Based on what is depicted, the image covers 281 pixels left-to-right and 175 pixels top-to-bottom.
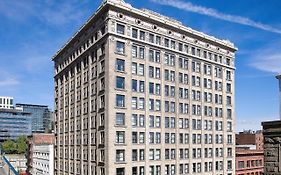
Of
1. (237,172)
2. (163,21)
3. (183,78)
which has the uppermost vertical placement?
(163,21)

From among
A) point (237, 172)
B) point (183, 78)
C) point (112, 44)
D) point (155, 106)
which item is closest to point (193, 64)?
point (183, 78)

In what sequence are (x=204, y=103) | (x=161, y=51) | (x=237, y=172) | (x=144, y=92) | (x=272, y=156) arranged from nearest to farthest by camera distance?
(x=272, y=156)
(x=144, y=92)
(x=161, y=51)
(x=204, y=103)
(x=237, y=172)

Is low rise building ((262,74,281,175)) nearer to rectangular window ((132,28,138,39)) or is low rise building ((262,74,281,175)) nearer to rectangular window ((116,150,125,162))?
rectangular window ((116,150,125,162))

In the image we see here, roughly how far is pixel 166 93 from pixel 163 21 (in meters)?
13.7

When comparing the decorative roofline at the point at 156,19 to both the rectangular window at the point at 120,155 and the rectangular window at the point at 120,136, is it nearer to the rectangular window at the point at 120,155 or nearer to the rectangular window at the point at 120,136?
the rectangular window at the point at 120,136

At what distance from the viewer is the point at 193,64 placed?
224 feet

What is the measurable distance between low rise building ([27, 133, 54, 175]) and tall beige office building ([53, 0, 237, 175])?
14295 mm

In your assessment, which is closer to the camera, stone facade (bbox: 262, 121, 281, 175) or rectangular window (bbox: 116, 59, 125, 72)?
stone facade (bbox: 262, 121, 281, 175)

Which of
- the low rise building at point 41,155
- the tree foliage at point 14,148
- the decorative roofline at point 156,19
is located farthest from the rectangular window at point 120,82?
the tree foliage at point 14,148

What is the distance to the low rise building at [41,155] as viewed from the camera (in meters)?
91.6

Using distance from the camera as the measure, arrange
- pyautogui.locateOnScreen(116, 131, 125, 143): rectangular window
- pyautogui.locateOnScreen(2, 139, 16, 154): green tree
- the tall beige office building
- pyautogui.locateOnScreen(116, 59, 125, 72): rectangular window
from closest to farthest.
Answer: pyautogui.locateOnScreen(116, 131, 125, 143): rectangular window → the tall beige office building → pyautogui.locateOnScreen(116, 59, 125, 72): rectangular window → pyautogui.locateOnScreen(2, 139, 16, 154): green tree

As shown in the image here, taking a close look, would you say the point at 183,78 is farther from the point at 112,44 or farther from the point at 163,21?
the point at 112,44

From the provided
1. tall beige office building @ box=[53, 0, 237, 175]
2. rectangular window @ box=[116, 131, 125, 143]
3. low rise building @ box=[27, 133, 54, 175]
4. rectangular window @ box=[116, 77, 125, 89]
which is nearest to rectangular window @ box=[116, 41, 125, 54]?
tall beige office building @ box=[53, 0, 237, 175]

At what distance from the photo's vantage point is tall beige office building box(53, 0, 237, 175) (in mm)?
54531
